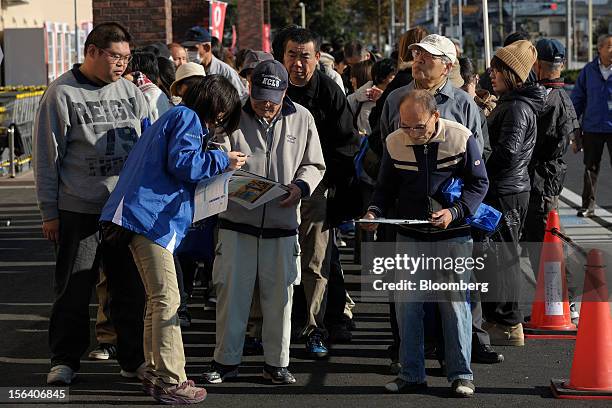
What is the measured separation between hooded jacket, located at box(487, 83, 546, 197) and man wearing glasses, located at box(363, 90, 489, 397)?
1.13 meters

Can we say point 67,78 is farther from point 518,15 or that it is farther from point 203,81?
point 518,15

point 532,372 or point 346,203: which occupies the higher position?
point 346,203

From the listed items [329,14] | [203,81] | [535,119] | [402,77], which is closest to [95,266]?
[203,81]

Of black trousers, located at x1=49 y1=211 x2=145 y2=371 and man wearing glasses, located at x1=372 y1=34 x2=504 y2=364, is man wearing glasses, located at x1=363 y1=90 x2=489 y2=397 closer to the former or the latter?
man wearing glasses, located at x1=372 y1=34 x2=504 y2=364

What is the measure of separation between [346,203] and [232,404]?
2.06 m

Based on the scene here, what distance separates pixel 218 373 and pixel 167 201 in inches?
50.4

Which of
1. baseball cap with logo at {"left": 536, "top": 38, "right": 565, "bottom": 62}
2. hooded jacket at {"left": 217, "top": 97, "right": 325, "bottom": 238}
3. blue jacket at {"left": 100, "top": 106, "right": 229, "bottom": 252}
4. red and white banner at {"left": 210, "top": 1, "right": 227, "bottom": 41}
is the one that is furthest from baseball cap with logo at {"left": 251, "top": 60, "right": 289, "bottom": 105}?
red and white banner at {"left": 210, "top": 1, "right": 227, "bottom": 41}

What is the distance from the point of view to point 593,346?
272 inches

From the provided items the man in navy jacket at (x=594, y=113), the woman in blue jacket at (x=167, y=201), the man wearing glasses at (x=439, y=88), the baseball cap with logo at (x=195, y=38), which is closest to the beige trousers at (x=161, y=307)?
the woman in blue jacket at (x=167, y=201)

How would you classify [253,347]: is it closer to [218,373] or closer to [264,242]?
[218,373]

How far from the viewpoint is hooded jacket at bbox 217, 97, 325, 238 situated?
23.7 ft

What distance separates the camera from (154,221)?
6.56m

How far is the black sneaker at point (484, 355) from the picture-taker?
777 cm

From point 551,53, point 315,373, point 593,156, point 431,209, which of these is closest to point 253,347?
point 315,373
